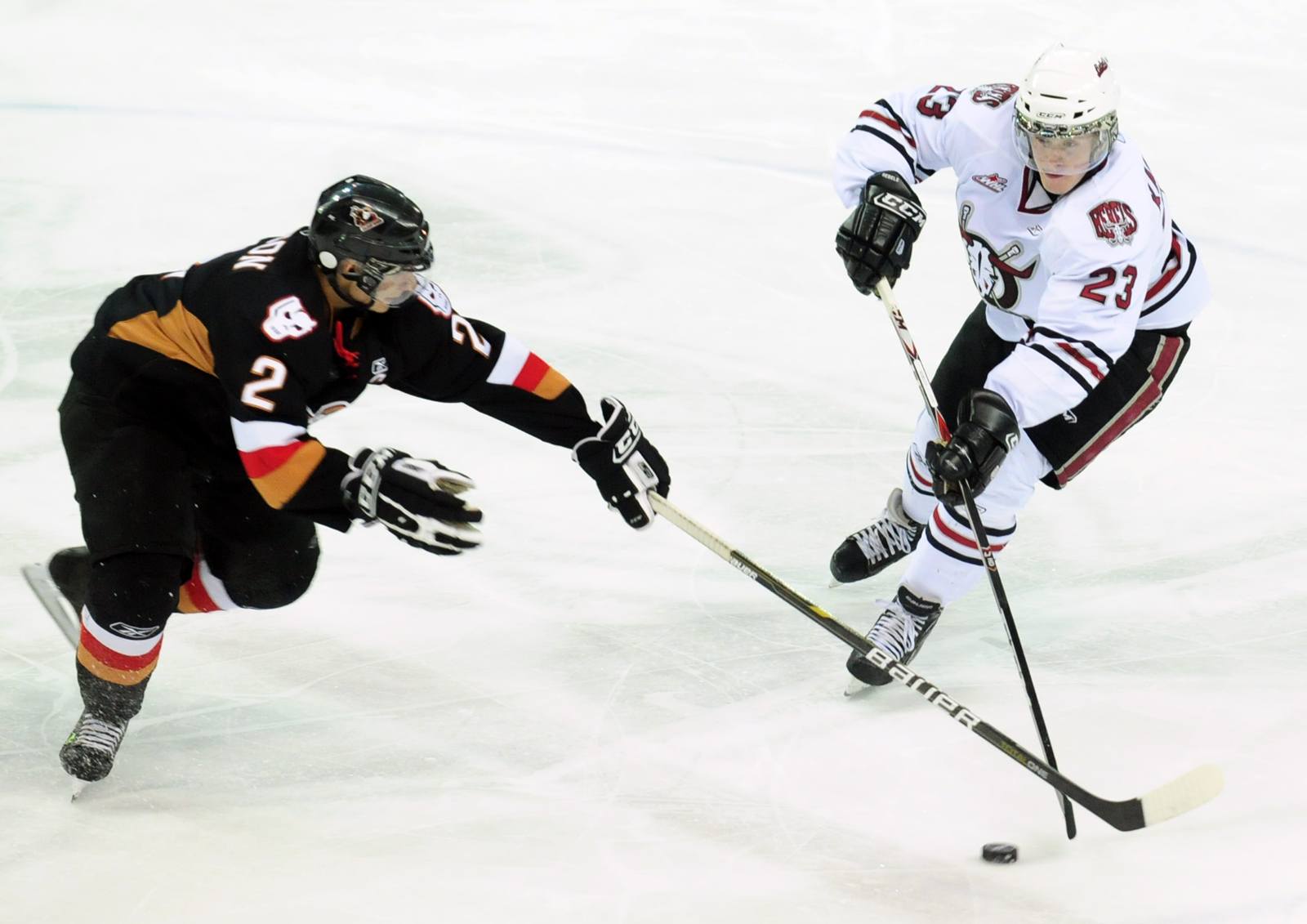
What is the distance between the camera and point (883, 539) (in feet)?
11.1

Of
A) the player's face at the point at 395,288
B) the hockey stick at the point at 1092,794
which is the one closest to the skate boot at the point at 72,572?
the player's face at the point at 395,288

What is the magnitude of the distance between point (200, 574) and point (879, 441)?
6.28ft

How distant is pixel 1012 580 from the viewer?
11.3ft

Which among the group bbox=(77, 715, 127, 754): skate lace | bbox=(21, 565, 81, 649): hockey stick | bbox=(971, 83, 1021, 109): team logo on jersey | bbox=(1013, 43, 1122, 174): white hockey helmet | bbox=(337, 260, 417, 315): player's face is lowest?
bbox=(21, 565, 81, 649): hockey stick

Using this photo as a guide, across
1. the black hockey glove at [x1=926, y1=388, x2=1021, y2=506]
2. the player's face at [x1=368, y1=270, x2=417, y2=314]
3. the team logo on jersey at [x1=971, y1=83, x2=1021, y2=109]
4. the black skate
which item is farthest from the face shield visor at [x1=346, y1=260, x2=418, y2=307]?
the team logo on jersey at [x1=971, y1=83, x2=1021, y2=109]

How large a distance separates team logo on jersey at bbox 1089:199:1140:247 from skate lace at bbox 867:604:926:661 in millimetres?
898

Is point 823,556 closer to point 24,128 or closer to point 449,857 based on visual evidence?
point 449,857

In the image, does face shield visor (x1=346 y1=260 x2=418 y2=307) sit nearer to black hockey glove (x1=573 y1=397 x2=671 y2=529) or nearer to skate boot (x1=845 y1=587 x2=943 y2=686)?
black hockey glove (x1=573 y1=397 x2=671 y2=529)

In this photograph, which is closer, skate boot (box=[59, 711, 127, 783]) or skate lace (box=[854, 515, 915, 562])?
skate boot (box=[59, 711, 127, 783])

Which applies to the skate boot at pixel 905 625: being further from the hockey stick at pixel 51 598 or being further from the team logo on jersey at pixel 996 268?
the hockey stick at pixel 51 598

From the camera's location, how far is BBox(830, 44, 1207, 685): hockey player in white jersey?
103 inches

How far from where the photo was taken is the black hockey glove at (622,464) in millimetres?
2814

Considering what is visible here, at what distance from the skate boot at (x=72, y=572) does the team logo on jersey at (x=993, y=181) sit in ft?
6.23

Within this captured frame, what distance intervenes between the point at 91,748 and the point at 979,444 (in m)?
1.65
